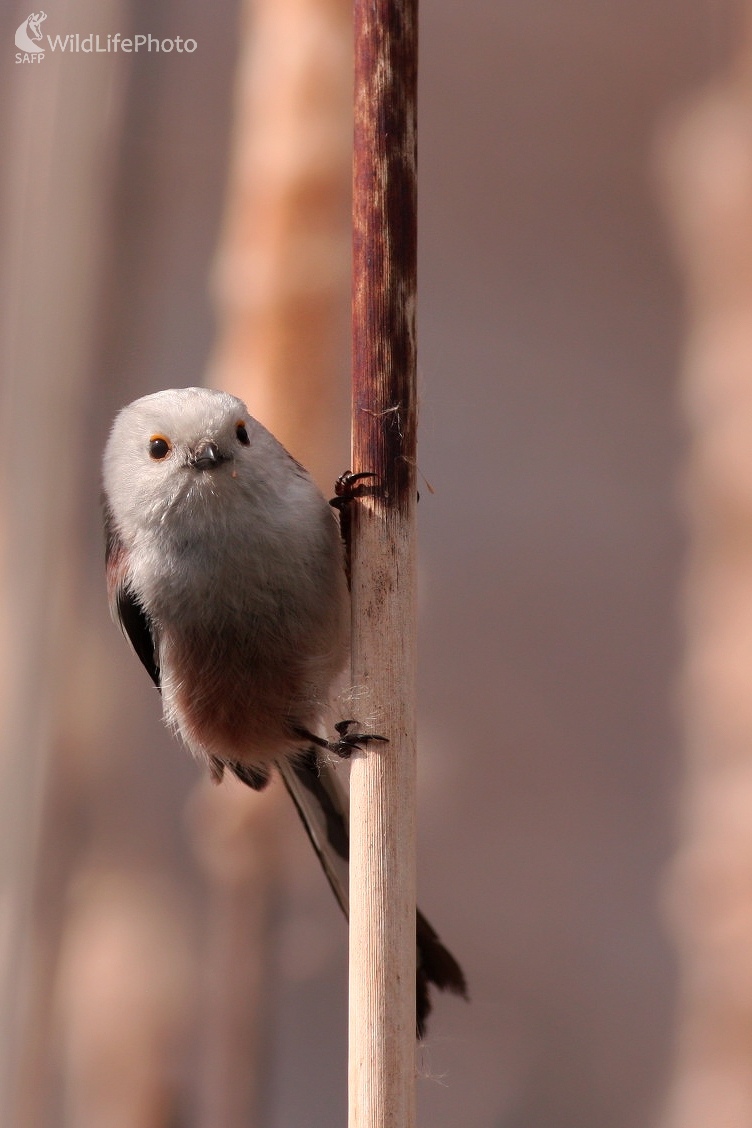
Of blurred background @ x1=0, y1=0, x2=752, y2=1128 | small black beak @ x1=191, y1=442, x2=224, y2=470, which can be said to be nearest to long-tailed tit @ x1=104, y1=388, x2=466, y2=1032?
small black beak @ x1=191, y1=442, x2=224, y2=470

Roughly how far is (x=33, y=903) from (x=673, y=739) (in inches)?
39.9

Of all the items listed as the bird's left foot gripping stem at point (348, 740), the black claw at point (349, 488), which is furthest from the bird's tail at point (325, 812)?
the black claw at point (349, 488)

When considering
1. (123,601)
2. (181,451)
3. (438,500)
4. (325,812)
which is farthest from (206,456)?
(438,500)

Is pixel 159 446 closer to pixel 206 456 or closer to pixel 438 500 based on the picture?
pixel 206 456

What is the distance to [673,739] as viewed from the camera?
4.93 ft

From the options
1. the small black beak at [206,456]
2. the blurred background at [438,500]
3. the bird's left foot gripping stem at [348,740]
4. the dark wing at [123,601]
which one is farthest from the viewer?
the blurred background at [438,500]

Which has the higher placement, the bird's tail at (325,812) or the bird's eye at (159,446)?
the bird's eye at (159,446)

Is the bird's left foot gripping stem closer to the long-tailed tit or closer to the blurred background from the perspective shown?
the long-tailed tit

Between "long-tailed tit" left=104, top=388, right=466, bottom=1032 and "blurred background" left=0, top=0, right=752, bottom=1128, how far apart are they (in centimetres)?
41

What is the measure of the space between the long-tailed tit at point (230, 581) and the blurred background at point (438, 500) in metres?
0.41

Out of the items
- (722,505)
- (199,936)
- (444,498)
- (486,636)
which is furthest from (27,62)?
(199,936)

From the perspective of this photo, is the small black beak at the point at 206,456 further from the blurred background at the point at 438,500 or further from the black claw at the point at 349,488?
the blurred background at the point at 438,500

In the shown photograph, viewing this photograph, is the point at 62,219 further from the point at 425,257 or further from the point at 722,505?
the point at 722,505

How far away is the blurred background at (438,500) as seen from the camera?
151cm
